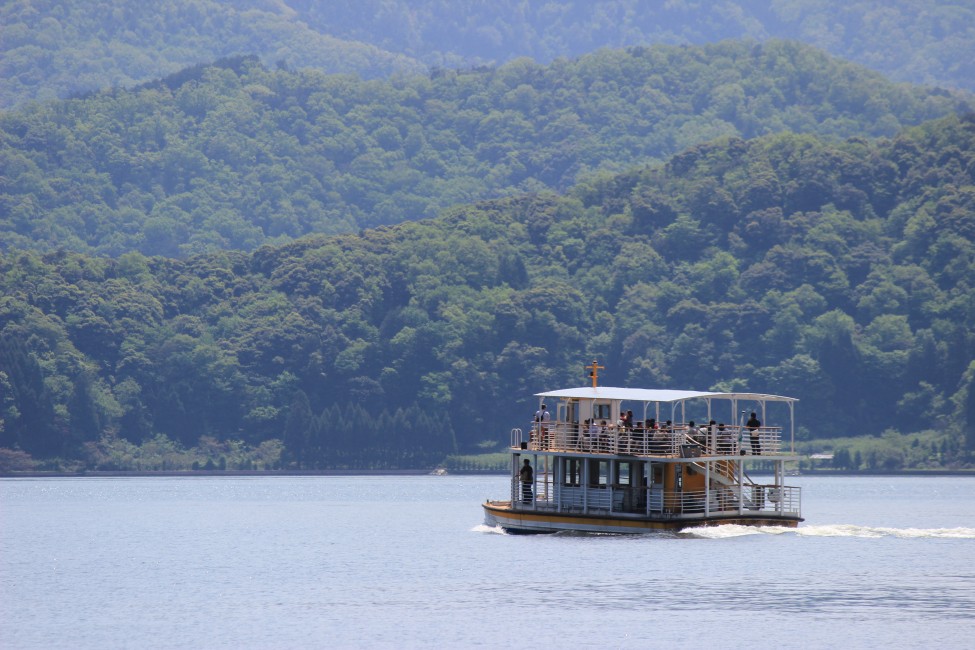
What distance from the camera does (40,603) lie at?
67.6 meters

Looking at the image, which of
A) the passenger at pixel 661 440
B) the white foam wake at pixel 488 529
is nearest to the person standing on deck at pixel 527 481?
the white foam wake at pixel 488 529

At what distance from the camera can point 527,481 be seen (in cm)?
8338

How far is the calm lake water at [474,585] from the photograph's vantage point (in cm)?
5822

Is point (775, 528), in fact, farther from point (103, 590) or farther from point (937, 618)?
point (103, 590)

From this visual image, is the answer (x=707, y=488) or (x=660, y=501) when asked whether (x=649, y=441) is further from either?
(x=707, y=488)

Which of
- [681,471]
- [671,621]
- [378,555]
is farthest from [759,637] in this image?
[378,555]

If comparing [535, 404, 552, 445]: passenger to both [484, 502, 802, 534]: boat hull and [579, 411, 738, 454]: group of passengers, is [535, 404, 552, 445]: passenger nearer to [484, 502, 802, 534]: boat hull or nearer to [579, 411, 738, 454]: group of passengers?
[579, 411, 738, 454]: group of passengers

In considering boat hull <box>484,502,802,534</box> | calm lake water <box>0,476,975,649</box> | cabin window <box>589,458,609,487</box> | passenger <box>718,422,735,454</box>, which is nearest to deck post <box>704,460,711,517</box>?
boat hull <box>484,502,802,534</box>

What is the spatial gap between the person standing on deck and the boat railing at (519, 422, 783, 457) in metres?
1.43

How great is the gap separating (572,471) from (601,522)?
3308 millimetres

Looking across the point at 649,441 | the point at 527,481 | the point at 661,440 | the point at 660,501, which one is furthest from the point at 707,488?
the point at 527,481

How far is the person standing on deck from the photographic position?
273ft

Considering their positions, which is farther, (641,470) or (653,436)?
(641,470)

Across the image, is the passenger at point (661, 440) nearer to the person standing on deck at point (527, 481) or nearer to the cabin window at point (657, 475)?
the cabin window at point (657, 475)
